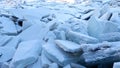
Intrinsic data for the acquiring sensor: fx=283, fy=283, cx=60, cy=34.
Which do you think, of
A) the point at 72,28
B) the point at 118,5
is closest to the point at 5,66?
the point at 72,28

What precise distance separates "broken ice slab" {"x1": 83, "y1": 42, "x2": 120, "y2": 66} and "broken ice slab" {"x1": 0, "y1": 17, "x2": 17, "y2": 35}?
1.66 metres

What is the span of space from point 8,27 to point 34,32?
66 centimetres

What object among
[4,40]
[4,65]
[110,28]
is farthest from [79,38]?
[4,40]

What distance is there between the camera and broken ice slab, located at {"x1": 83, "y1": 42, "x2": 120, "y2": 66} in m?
2.24

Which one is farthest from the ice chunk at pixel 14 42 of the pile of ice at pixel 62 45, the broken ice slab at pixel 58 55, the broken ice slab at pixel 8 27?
the broken ice slab at pixel 58 55

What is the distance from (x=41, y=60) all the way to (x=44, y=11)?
6.91 ft

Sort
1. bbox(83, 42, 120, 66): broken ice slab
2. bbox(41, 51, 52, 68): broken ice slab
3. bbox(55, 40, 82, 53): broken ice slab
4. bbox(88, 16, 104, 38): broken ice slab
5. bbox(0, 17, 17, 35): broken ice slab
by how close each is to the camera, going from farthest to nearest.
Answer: bbox(0, 17, 17, 35): broken ice slab → bbox(88, 16, 104, 38): broken ice slab → bbox(41, 51, 52, 68): broken ice slab → bbox(55, 40, 82, 53): broken ice slab → bbox(83, 42, 120, 66): broken ice slab

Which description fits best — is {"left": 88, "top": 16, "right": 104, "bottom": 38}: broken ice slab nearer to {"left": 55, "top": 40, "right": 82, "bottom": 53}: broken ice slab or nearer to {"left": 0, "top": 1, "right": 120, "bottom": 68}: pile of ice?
{"left": 0, "top": 1, "right": 120, "bottom": 68}: pile of ice

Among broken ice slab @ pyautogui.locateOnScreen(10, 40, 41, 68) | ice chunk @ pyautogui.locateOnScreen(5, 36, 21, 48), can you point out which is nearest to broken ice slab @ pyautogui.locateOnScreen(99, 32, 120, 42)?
broken ice slab @ pyautogui.locateOnScreen(10, 40, 41, 68)

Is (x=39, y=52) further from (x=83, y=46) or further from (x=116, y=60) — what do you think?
(x=116, y=60)

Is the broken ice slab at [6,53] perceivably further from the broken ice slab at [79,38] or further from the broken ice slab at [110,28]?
the broken ice slab at [110,28]

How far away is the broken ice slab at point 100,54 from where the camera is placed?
224 cm

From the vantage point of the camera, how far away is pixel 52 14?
14.5 feet

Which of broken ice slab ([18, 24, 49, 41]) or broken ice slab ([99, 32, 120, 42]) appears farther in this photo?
broken ice slab ([18, 24, 49, 41])
